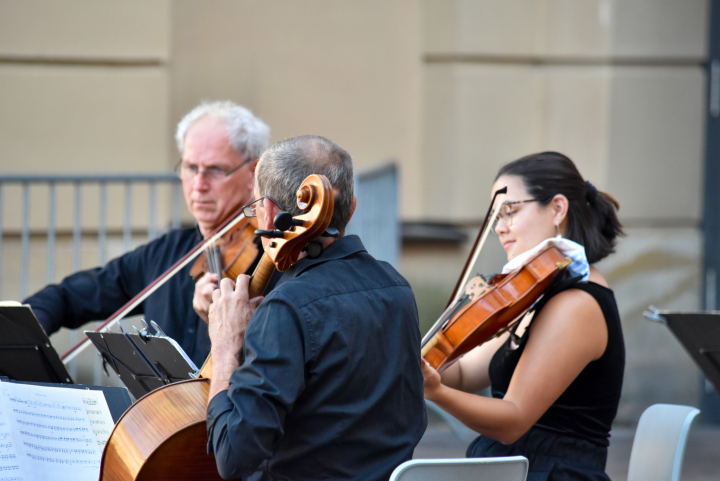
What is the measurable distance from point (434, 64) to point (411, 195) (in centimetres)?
76

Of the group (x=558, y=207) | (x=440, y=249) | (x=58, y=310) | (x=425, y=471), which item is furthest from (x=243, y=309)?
(x=440, y=249)

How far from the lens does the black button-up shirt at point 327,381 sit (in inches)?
56.9

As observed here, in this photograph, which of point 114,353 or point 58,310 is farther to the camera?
point 58,310

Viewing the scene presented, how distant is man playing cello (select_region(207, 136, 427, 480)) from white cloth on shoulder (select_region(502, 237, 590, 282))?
1.86ft

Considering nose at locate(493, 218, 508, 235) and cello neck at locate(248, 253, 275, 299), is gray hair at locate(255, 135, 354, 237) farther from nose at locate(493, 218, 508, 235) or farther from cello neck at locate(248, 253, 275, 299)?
nose at locate(493, 218, 508, 235)

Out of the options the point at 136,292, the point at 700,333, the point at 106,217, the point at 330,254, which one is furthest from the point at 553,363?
the point at 106,217

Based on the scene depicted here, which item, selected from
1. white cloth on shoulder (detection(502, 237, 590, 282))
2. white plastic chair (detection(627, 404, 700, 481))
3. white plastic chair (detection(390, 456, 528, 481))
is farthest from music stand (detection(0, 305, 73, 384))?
white plastic chair (detection(627, 404, 700, 481))

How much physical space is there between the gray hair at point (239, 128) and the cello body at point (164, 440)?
122 cm

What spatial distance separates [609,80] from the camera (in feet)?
15.7

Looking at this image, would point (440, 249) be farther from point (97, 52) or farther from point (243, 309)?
point (243, 309)

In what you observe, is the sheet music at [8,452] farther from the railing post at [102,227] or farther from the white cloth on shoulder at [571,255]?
the railing post at [102,227]

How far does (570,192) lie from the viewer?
7.61 ft

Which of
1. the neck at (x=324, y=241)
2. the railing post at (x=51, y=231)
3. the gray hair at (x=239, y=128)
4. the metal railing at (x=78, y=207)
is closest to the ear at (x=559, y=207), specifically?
the neck at (x=324, y=241)

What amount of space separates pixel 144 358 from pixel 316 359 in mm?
573
